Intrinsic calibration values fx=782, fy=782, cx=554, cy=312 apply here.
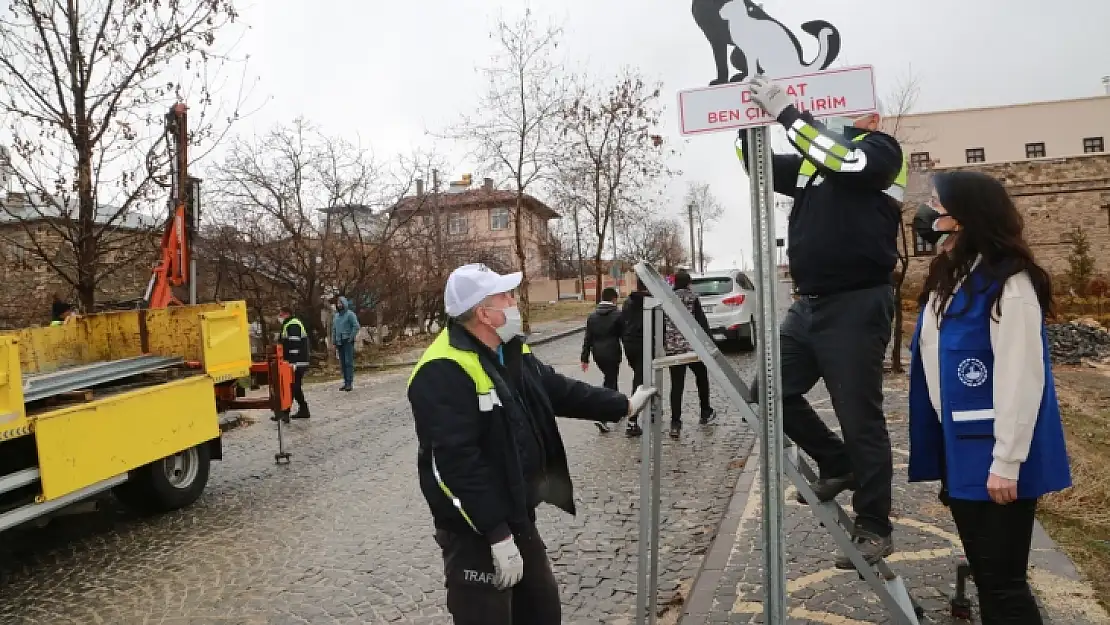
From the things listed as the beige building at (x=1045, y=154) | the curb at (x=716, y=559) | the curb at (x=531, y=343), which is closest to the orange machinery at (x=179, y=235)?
the curb at (x=716, y=559)

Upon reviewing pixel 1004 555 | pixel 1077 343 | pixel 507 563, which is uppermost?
pixel 507 563

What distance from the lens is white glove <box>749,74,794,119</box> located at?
8.85 feet

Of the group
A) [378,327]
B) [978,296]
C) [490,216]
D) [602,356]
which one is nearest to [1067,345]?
[602,356]

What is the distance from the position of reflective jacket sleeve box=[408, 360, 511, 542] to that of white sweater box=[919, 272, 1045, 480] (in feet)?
5.50

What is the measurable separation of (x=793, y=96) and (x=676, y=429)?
673 centimetres

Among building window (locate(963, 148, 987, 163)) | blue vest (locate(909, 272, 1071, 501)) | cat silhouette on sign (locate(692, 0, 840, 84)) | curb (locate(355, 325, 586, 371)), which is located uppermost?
building window (locate(963, 148, 987, 163))

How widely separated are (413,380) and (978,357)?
197 cm

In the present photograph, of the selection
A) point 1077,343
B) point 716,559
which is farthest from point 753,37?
point 1077,343

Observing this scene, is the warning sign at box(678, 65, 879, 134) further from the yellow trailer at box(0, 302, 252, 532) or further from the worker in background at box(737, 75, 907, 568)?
the yellow trailer at box(0, 302, 252, 532)

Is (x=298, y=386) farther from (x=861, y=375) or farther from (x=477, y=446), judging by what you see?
(x=861, y=375)

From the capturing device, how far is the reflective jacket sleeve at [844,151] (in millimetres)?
2711

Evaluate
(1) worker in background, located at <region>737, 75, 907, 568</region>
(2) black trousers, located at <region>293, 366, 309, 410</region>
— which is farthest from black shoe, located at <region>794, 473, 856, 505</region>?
(2) black trousers, located at <region>293, 366, 309, 410</region>

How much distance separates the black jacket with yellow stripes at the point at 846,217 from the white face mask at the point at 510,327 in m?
1.11

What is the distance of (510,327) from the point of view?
2.93 metres
